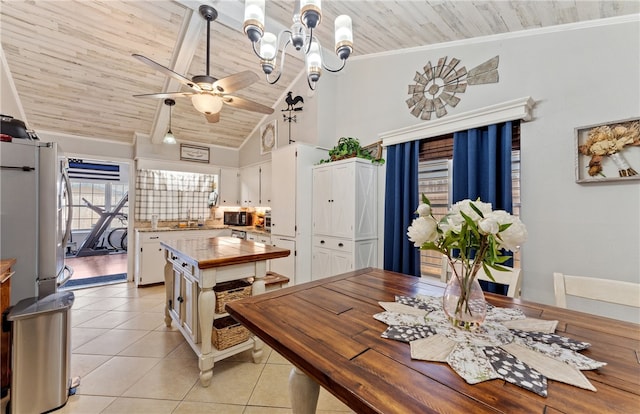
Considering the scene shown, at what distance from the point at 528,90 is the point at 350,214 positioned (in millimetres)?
2021

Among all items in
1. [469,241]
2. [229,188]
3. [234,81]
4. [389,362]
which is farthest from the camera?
[229,188]

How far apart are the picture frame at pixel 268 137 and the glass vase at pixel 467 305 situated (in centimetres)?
408

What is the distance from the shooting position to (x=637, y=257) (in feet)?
5.91

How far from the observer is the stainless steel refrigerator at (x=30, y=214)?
1833 mm

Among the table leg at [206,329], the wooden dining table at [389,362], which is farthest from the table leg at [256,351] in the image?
the wooden dining table at [389,362]

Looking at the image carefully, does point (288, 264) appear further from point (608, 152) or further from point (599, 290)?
point (608, 152)

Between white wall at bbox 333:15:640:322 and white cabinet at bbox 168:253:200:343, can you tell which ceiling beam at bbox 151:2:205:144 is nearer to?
white cabinet at bbox 168:253:200:343

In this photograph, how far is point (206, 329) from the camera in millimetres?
1980

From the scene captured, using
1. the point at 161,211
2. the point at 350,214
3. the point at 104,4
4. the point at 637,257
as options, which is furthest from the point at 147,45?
the point at 637,257

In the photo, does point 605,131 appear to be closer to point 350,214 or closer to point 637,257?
point 637,257

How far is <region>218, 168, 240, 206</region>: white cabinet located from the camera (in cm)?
554

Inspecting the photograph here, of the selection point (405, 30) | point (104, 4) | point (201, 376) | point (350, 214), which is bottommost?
point (201, 376)

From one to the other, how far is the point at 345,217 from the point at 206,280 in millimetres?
1796

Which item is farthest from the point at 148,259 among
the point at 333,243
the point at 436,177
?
the point at 436,177
